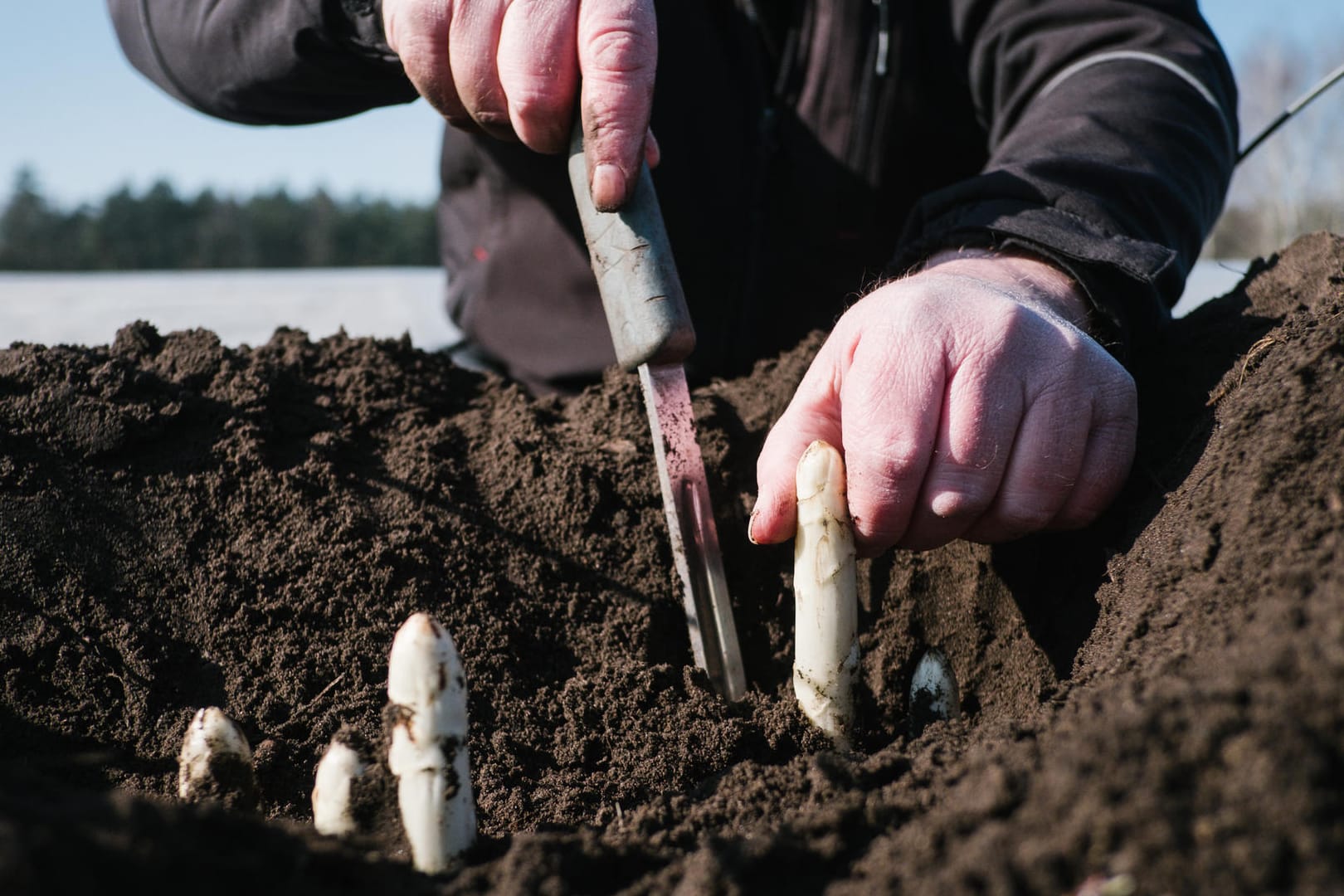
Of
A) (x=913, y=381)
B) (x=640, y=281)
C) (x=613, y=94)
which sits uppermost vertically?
(x=613, y=94)

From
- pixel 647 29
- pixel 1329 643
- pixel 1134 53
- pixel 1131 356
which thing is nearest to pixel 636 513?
pixel 647 29

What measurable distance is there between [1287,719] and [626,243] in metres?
0.95

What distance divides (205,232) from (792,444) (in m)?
31.3

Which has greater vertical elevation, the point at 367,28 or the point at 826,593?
the point at 367,28

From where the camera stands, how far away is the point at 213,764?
920 millimetres

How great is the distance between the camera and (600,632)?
1.27 metres

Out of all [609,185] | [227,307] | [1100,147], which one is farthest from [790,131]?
[227,307]

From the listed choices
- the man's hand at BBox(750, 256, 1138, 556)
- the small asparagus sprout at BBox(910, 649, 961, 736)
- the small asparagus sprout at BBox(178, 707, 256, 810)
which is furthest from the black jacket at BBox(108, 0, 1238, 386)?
the small asparagus sprout at BBox(178, 707, 256, 810)

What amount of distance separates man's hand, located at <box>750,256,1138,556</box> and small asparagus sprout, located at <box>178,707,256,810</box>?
666 millimetres

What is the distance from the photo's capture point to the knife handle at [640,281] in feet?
3.97

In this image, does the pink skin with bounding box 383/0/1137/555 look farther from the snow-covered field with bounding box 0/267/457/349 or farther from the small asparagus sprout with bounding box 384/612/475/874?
the snow-covered field with bounding box 0/267/457/349

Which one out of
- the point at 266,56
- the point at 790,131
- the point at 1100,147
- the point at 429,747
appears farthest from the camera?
the point at 790,131

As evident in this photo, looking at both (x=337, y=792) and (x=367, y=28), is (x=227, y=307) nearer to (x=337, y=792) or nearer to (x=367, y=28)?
(x=367, y=28)

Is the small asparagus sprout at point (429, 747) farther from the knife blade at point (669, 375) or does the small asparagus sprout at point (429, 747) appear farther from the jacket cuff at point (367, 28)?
the jacket cuff at point (367, 28)
